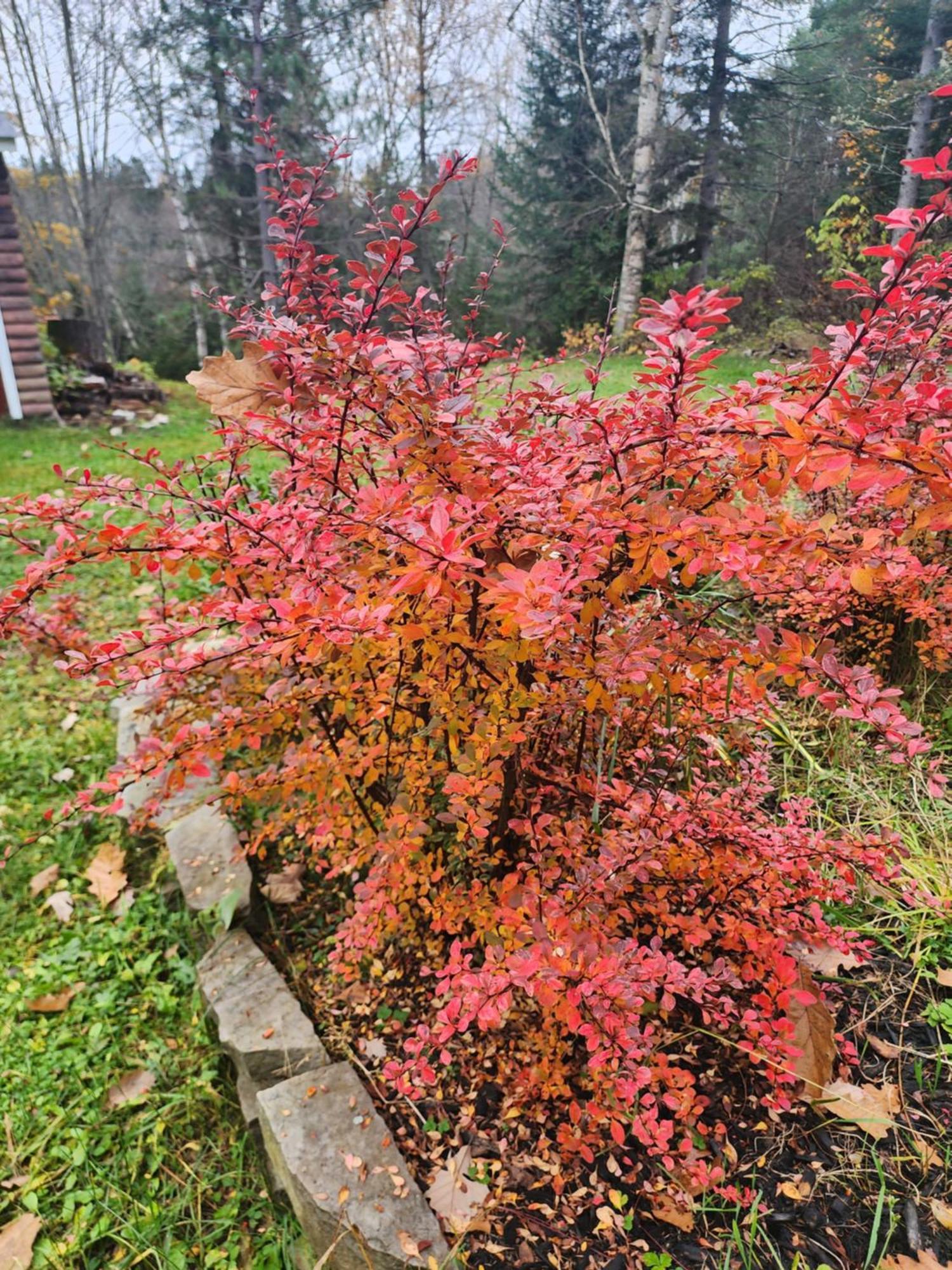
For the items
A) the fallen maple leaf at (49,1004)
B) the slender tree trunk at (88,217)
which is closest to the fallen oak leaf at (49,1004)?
the fallen maple leaf at (49,1004)

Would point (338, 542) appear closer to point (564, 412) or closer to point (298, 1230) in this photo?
point (564, 412)

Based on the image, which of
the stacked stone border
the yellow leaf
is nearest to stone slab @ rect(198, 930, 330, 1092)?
the stacked stone border

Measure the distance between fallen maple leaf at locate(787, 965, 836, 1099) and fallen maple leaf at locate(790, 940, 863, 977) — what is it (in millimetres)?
110

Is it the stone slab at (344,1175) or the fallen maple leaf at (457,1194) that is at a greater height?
the stone slab at (344,1175)

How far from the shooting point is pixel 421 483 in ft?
4.07

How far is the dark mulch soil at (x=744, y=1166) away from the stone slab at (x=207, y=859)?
706 millimetres

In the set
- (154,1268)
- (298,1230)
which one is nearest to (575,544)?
(298,1230)

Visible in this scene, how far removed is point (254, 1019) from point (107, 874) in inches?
41.9

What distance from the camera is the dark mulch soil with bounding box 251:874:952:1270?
134 centimetres

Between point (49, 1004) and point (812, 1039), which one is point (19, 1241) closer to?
point (49, 1004)

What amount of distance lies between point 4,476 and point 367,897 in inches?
263

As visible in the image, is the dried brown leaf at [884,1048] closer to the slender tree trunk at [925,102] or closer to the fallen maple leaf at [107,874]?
the fallen maple leaf at [107,874]

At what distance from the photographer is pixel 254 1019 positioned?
1865 millimetres

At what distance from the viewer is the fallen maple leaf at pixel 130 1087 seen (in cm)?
190
